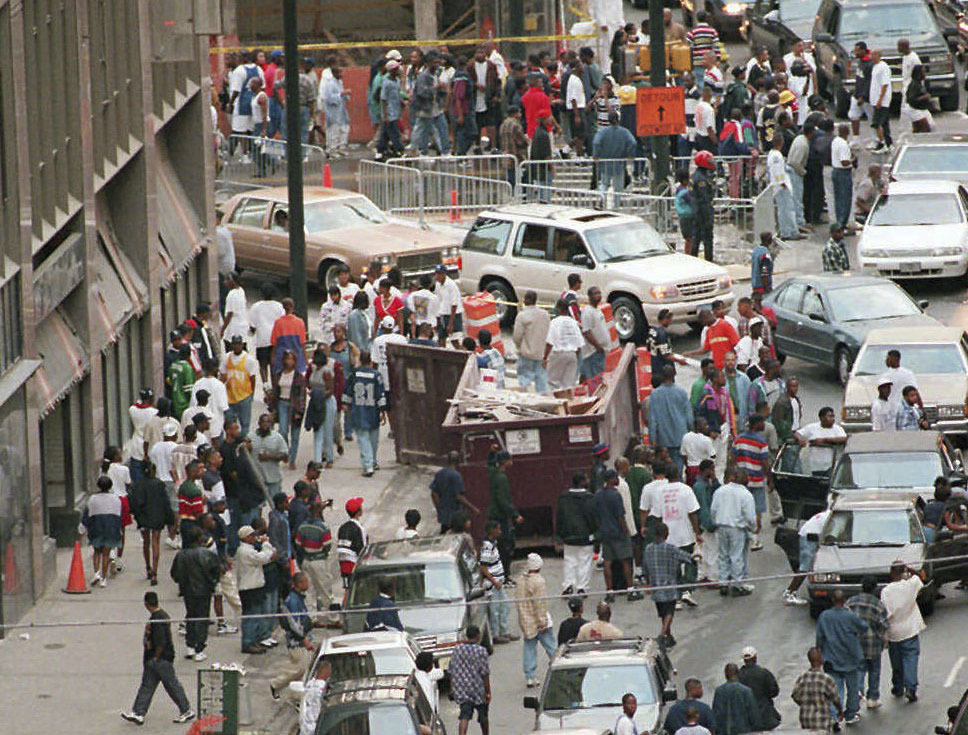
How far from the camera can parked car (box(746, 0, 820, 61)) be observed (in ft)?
152

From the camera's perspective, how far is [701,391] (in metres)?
26.9

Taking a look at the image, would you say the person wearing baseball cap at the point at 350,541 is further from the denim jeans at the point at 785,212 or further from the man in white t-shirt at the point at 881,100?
the man in white t-shirt at the point at 881,100

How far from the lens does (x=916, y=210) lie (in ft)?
112

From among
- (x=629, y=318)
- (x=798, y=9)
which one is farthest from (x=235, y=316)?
(x=798, y=9)

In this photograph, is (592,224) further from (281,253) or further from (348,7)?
(348,7)

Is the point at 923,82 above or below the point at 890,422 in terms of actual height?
above

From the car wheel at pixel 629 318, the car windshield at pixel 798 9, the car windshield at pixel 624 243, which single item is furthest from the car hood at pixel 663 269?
the car windshield at pixel 798 9

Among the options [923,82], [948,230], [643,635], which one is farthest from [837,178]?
[643,635]

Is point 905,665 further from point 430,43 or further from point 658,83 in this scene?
point 430,43

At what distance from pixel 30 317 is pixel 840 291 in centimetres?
1127

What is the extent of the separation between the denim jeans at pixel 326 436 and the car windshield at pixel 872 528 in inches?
282

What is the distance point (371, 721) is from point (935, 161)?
814 inches

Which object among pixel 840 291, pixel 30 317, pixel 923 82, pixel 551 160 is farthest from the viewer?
pixel 923 82

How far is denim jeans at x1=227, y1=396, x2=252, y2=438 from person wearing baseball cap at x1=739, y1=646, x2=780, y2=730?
388 inches
